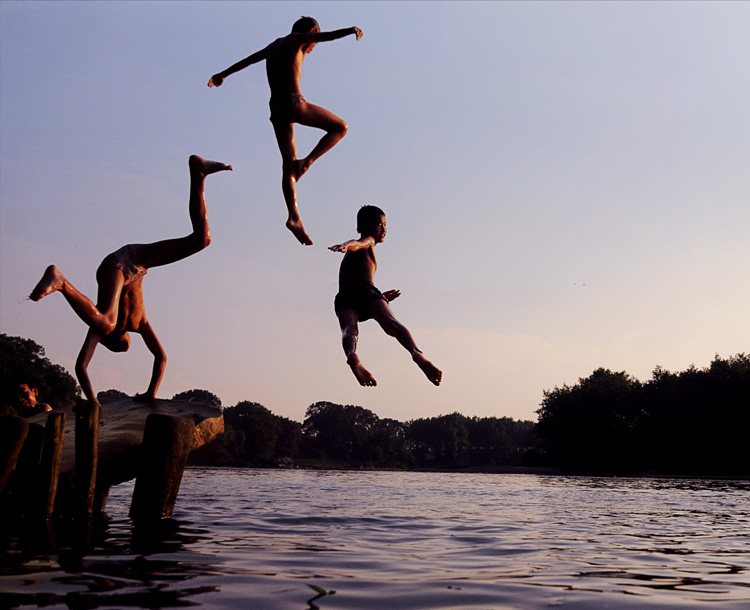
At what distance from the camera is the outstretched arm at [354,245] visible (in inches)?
293

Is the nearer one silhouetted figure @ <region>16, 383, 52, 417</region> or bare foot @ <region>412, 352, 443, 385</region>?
bare foot @ <region>412, 352, 443, 385</region>

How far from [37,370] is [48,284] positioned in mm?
64069

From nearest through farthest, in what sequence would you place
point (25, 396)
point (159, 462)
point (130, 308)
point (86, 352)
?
point (86, 352), point (130, 308), point (159, 462), point (25, 396)

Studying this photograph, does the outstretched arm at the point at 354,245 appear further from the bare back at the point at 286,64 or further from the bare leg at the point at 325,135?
the bare back at the point at 286,64

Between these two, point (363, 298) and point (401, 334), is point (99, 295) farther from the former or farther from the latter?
point (401, 334)

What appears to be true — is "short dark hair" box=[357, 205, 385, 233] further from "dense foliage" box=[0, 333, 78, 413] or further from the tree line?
"dense foliage" box=[0, 333, 78, 413]

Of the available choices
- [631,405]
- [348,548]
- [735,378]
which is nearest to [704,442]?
[735,378]

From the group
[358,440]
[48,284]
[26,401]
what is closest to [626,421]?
[26,401]

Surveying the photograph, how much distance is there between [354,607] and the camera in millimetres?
6086

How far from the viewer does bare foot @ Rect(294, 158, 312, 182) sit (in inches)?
322

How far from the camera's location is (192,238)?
10.5m

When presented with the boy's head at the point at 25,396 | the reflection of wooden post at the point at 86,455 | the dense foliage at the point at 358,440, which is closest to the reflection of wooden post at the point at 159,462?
the reflection of wooden post at the point at 86,455

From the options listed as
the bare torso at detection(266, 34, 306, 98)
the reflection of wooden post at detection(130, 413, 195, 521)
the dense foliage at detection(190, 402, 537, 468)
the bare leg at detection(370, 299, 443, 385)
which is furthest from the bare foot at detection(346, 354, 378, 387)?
the dense foliage at detection(190, 402, 537, 468)

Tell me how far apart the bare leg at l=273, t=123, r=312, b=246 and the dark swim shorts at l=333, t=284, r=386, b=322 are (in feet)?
3.44
